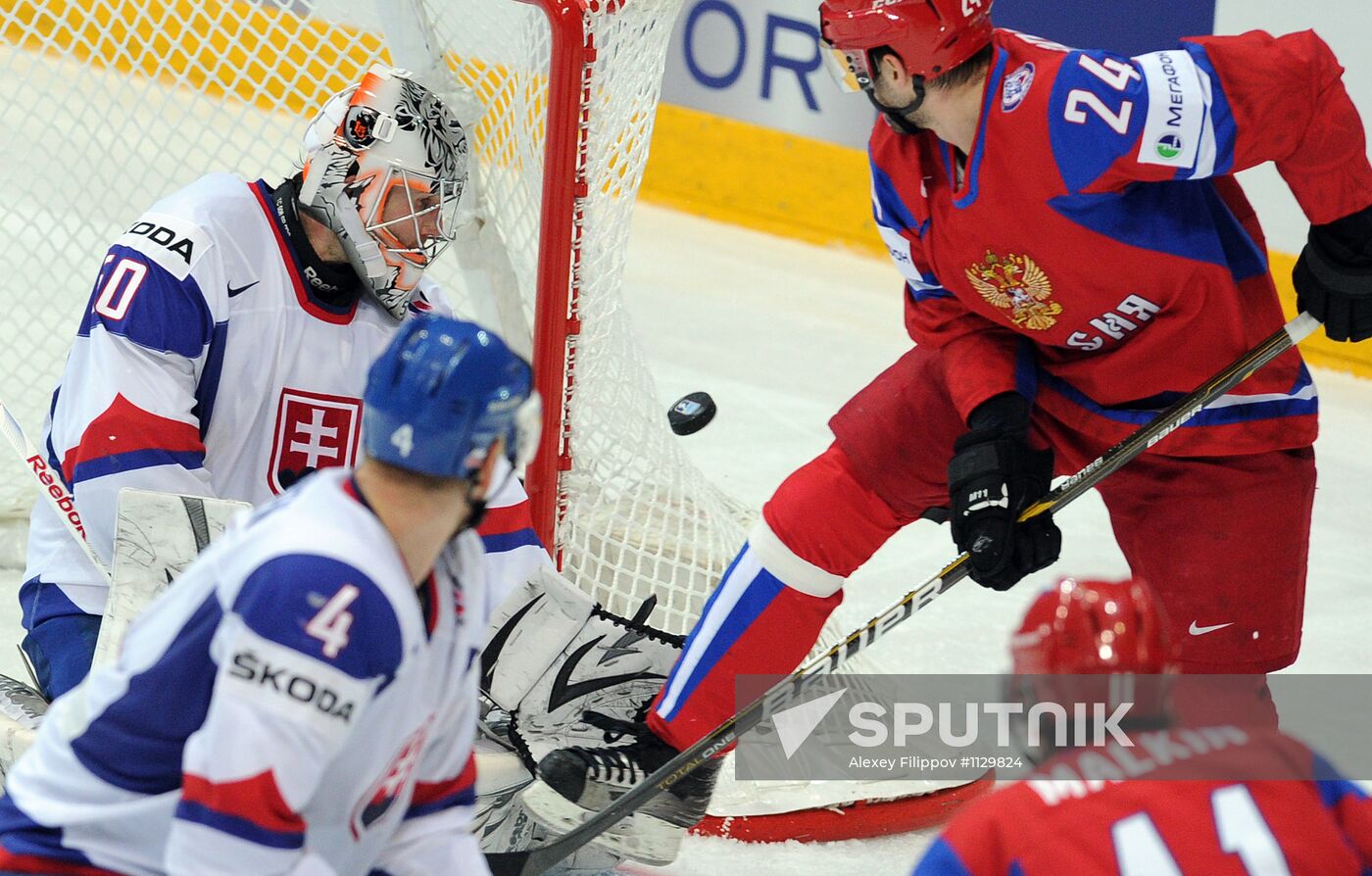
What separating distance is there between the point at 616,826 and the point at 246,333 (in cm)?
85

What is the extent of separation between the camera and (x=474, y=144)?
9.95 ft

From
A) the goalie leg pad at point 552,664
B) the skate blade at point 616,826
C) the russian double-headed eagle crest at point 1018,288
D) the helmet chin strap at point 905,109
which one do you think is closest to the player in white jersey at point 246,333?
the goalie leg pad at point 552,664

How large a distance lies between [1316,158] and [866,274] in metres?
3.59

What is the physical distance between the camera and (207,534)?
85.9 inches

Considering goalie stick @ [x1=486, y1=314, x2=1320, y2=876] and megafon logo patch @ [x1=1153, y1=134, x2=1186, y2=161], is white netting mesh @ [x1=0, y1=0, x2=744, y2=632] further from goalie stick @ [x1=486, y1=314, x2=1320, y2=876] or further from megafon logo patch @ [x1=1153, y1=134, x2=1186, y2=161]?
megafon logo patch @ [x1=1153, y1=134, x2=1186, y2=161]

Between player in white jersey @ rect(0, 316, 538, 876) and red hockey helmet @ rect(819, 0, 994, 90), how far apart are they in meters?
1.01

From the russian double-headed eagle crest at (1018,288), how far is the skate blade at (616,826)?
0.86m

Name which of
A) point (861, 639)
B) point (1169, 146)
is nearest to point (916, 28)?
point (1169, 146)

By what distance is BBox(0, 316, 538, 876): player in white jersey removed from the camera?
1364mm

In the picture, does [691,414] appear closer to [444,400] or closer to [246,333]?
[246,333]

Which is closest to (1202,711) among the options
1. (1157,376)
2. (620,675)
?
(1157,376)

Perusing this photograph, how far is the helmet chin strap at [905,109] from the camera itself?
91.1 inches

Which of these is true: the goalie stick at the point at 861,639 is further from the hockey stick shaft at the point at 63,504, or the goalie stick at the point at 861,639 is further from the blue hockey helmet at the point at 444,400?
the blue hockey helmet at the point at 444,400

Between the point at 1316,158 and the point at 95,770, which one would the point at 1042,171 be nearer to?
the point at 1316,158
